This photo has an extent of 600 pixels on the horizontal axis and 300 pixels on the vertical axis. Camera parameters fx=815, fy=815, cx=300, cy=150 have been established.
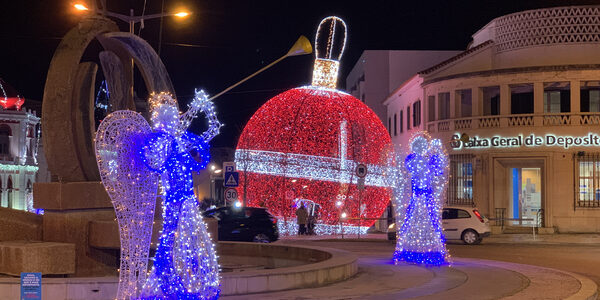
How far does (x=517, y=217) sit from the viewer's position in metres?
35.6

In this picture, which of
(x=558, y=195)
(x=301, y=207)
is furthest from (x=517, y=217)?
(x=301, y=207)

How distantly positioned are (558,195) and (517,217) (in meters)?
2.79

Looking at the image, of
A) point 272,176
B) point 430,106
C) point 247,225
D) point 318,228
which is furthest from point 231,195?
point 430,106

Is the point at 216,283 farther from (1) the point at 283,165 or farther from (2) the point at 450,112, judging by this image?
(2) the point at 450,112

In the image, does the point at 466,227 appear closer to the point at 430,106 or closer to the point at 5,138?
the point at 430,106

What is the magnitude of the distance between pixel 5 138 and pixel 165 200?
58.3 metres

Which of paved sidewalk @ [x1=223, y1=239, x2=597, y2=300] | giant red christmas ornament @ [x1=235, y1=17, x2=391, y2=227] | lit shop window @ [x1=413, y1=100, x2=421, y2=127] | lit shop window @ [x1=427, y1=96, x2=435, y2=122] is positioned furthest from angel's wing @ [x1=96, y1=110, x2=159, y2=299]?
lit shop window @ [x1=413, y1=100, x2=421, y2=127]

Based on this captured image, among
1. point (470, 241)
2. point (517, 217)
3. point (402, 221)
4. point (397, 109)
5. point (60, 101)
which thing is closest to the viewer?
point (60, 101)

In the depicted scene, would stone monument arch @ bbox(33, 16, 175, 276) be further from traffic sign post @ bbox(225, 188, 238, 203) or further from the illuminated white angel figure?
traffic sign post @ bbox(225, 188, 238, 203)

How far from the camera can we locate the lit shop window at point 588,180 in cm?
3291

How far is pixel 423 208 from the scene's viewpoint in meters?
17.9

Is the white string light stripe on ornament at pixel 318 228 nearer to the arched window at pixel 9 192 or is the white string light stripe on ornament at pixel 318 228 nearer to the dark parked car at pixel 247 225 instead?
the dark parked car at pixel 247 225

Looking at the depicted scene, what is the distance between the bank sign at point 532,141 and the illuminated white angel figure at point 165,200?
22888mm

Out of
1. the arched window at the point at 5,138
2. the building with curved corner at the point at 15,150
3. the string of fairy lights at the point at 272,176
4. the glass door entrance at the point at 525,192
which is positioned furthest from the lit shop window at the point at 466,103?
the arched window at the point at 5,138
